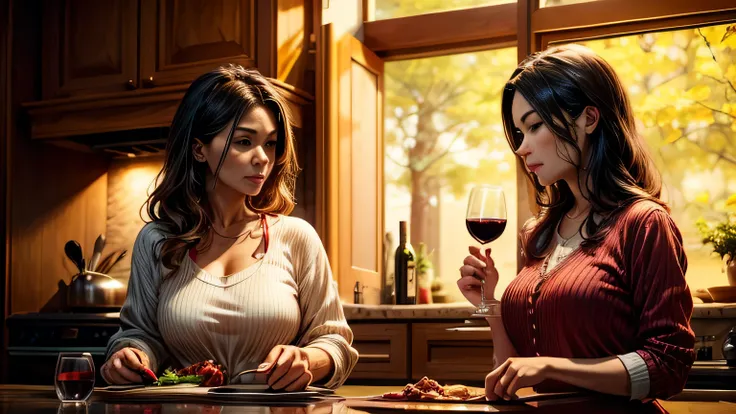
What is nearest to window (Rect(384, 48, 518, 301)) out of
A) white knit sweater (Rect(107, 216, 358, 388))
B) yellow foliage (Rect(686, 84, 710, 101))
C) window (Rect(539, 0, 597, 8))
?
yellow foliage (Rect(686, 84, 710, 101))

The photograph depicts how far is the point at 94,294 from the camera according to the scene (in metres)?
3.97

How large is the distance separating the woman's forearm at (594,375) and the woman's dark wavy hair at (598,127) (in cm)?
27

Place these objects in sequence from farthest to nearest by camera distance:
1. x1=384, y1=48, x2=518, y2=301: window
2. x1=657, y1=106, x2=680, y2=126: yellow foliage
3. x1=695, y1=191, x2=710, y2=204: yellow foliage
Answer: x1=384, y1=48, x2=518, y2=301: window < x1=695, y1=191, x2=710, y2=204: yellow foliage < x1=657, y1=106, x2=680, y2=126: yellow foliage

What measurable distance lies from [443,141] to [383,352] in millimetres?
3745

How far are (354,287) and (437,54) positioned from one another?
1221 millimetres

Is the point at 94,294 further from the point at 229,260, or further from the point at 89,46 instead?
the point at 229,260

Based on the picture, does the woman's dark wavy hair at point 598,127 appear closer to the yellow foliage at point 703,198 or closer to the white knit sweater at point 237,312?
the white knit sweater at point 237,312

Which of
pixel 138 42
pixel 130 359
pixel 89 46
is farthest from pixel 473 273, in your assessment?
pixel 89 46

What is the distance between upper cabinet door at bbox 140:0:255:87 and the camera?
3.82 m

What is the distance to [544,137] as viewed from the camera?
167 cm

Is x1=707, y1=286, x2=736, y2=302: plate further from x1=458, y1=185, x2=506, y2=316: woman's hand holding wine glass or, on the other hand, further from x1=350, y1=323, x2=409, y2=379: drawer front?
x1=458, y1=185, x2=506, y2=316: woman's hand holding wine glass

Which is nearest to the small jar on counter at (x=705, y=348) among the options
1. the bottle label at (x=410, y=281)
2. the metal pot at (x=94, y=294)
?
the bottle label at (x=410, y=281)

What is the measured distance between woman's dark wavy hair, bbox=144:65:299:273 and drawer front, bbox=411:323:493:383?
5.00 feet

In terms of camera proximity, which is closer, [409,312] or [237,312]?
[237,312]
